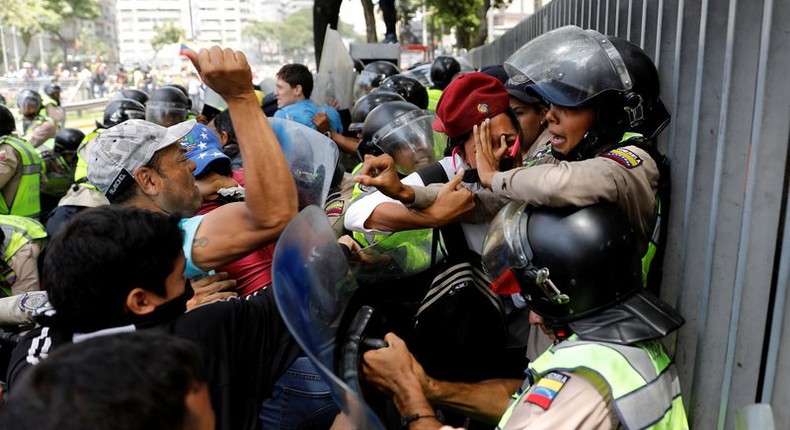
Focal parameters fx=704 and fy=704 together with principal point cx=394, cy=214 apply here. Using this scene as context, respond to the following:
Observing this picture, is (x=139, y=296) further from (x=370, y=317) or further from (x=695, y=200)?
(x=695, y=200)

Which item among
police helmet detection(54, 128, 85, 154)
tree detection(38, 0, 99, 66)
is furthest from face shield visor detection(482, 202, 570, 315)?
tree detection(38, 0, 99, 66)

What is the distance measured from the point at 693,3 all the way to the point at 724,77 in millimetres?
375

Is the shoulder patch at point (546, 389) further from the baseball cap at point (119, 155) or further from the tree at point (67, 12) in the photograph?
the tree at point (67, 12)

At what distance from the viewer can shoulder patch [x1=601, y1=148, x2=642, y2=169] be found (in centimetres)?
210

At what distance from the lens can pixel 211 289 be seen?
2479 millimetres

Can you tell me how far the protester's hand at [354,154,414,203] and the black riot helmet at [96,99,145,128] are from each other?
5581 mm

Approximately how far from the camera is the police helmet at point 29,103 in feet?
35.8

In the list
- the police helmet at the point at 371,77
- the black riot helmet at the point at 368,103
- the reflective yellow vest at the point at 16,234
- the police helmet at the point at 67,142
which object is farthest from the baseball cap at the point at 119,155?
the police helmet at the point at 67,142

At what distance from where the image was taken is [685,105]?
2.33 meters

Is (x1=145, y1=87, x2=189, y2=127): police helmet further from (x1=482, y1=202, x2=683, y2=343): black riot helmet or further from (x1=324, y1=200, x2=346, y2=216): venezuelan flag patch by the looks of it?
(x1=482, y1=202, x2=683, y2=343): black riot helmet

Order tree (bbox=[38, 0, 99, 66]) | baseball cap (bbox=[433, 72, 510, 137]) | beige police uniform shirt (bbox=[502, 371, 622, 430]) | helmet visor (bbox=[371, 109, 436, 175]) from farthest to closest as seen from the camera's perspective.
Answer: tree (bbox=[38, 0, 99, 66])
helmet visor (bbox=[371, 109, 436, 175])
baseball cap (bbox=[433, 72, 510, 137])
beige police uniform shirt (bbox=[502, 371, 622, 430])

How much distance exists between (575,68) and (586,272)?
717 millimetres

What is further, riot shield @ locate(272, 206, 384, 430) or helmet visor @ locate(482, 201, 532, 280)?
helmet visor @ locate(482, 201, 532, 280)

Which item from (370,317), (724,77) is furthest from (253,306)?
(724,77)
